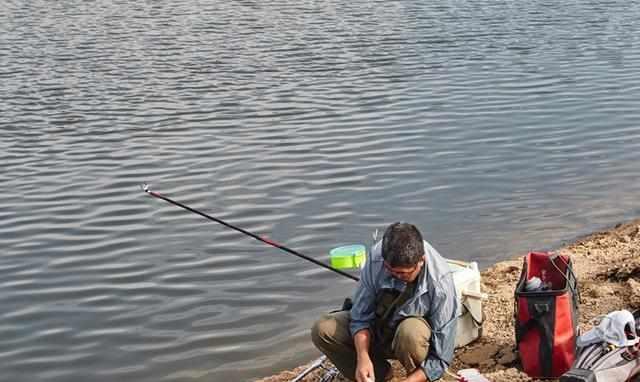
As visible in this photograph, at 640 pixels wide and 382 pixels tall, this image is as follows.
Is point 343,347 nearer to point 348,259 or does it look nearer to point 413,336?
point 413,336

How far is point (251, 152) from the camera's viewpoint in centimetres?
1170

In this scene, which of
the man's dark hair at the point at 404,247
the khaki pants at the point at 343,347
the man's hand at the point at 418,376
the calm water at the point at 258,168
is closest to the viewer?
the man's dark hair at the point at 404,247

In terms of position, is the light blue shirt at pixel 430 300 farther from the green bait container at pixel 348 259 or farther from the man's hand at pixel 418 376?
the green bait container at pixel 348 259

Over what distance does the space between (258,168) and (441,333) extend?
6.27 m

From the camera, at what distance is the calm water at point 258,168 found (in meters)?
7.52

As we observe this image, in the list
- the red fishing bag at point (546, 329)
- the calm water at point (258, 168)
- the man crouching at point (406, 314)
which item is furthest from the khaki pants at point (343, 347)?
the calm water at point (258, 168)

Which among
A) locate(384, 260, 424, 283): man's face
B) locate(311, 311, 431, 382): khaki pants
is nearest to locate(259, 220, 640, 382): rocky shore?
locate(311, 311, 431, 382): khaki pants

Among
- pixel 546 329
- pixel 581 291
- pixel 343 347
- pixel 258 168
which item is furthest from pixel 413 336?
pixel 258 168

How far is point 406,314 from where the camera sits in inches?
199

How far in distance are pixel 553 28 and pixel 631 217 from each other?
38.9ft

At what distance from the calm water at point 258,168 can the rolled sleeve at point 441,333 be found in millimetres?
1858

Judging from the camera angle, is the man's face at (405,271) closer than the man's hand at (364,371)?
Yes

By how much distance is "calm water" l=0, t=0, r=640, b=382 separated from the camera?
24.7ft

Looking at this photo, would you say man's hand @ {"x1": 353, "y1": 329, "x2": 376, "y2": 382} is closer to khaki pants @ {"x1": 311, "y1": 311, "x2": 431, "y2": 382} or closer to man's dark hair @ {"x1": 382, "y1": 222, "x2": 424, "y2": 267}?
khaki pants @ {"x1": 311, "y1": 311, "x2": 431, "y2": 382}
